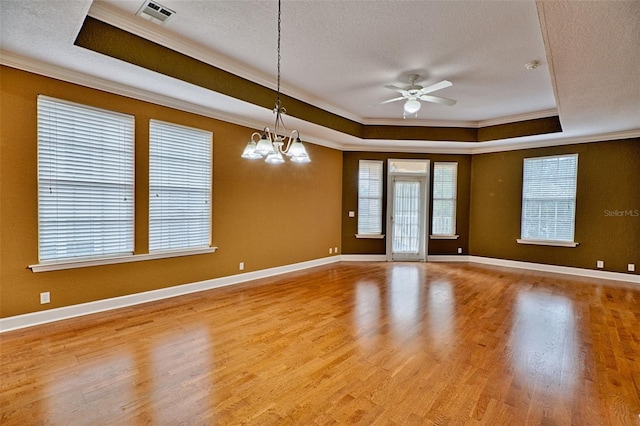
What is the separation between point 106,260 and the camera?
3836mm

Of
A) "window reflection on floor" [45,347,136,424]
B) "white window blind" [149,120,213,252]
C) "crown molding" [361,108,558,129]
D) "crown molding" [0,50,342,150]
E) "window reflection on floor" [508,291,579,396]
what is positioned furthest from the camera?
"crown molding" [361,108,558,129]

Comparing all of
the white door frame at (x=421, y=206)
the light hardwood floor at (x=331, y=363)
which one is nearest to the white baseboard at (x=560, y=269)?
the white door frame at (x=421, y=206)

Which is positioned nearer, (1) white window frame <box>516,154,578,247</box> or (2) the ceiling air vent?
(2) the ceiling air vent

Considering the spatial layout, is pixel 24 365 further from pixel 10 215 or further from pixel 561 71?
pixel 561 71

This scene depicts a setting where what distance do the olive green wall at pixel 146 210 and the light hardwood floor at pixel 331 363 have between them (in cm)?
42

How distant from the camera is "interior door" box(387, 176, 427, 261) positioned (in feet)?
24.9

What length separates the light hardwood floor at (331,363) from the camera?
209cm

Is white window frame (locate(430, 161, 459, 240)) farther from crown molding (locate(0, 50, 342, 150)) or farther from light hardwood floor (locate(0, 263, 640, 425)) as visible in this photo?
crown molding (locate(0, 50, 342, 150))

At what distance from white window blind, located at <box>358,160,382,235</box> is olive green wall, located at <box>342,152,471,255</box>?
101 millimetres

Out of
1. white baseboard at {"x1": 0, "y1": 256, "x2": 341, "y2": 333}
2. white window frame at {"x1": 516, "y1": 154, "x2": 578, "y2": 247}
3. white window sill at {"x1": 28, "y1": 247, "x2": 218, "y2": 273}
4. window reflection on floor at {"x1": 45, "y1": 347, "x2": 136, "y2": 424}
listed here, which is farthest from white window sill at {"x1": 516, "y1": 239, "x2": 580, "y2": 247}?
window reflection on floor at {"x1": 45, "y1": 347, "x2": 136, "y2": 424}

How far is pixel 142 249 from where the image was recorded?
4191 mm

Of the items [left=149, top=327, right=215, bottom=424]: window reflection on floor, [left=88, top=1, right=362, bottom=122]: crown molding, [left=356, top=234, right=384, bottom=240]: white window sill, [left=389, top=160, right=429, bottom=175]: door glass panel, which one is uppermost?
[left=88, top=1, right=362, bottom=122]: crown molding

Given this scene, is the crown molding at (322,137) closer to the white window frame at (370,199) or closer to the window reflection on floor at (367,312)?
the white window frame at (370,199)

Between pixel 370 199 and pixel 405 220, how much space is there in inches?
38.5
